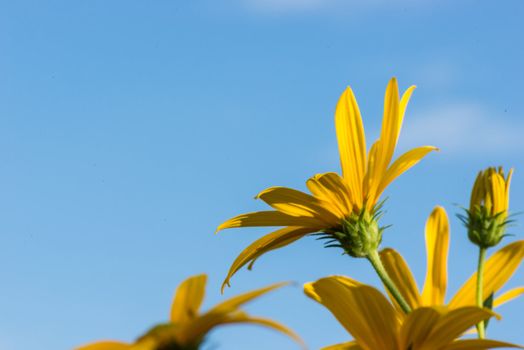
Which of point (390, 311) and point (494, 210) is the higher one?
point (494, 210)

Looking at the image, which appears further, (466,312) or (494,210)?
(494,210)

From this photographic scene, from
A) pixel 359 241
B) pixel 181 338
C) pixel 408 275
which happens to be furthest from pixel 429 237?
pixel 181 338

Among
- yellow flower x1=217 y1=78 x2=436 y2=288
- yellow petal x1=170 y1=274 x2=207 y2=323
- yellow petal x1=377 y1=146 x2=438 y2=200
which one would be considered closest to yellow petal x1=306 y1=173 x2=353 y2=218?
yellow flower x1=217 y1=78 x2=436 y2=288

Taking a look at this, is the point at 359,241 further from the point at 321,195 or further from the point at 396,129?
the point at 396,129

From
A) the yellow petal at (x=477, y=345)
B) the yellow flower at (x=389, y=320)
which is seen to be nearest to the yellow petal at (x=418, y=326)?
the yellow flower at (x=389, y=320)

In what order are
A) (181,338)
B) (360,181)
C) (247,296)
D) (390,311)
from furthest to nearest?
(360,181) < (390,311) < (181,338) < (247,296)

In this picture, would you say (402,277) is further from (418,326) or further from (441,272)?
(418,326)
